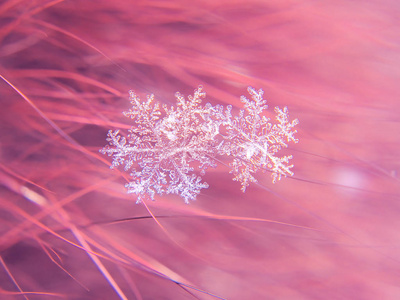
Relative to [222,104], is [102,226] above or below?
below

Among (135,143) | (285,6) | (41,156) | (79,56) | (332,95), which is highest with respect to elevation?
(285,6)

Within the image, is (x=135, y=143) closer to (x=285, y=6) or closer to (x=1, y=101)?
(x=1, y=101)

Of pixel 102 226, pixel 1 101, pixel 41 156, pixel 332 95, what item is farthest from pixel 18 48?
pixel 332 95
